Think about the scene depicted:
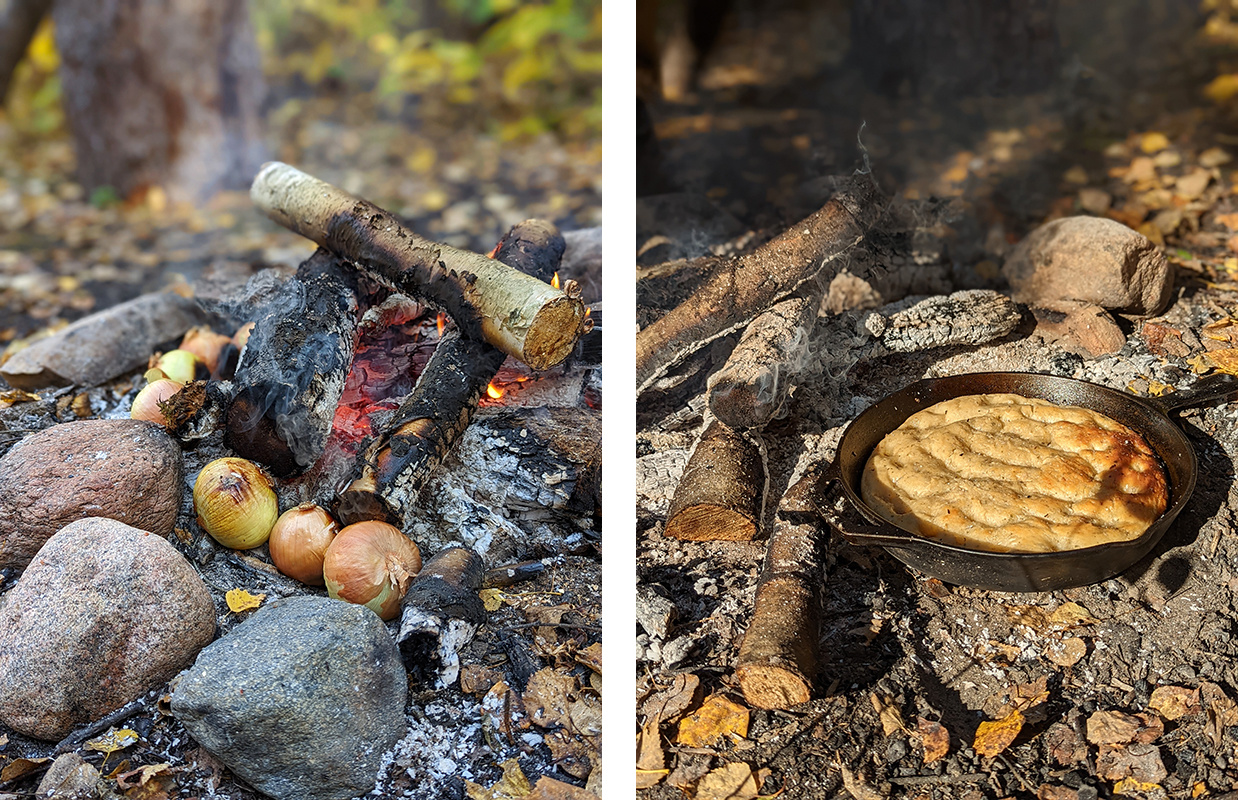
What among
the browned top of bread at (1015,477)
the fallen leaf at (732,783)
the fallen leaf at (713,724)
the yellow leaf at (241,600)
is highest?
the browned top of bread at (1015,477)

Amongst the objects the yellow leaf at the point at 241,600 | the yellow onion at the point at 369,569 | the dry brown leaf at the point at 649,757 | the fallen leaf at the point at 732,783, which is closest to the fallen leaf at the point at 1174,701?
the fallen leaf at the point at 732,783

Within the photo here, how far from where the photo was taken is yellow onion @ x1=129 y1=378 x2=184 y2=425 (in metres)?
2.13

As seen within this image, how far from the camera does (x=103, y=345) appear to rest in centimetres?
262

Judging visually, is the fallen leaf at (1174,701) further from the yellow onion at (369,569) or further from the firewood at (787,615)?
the yellow onion at (369,569)

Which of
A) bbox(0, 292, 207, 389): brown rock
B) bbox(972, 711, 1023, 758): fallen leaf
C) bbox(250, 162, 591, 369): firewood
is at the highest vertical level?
bbox(250, 162, 591, 369): firewood

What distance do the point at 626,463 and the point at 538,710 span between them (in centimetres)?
45

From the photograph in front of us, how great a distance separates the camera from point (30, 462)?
1.85 m

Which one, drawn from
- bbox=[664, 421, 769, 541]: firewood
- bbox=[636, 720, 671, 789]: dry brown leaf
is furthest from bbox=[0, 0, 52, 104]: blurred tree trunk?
bbox=[636, 720, 671, 789]: dry brown leaf

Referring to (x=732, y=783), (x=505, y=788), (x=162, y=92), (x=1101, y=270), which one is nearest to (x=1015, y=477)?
(x=1101, y=270)

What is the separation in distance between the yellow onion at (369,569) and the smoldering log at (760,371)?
731mm

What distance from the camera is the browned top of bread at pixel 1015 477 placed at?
1.74 m

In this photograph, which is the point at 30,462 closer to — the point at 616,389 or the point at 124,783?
the point at 124,783

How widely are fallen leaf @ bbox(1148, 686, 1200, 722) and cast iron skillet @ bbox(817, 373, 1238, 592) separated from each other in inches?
8.1

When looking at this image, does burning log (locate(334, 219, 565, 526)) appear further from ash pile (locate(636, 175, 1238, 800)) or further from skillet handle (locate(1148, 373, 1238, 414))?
skillet handle (locate(1148, 373, 1238, 414))
